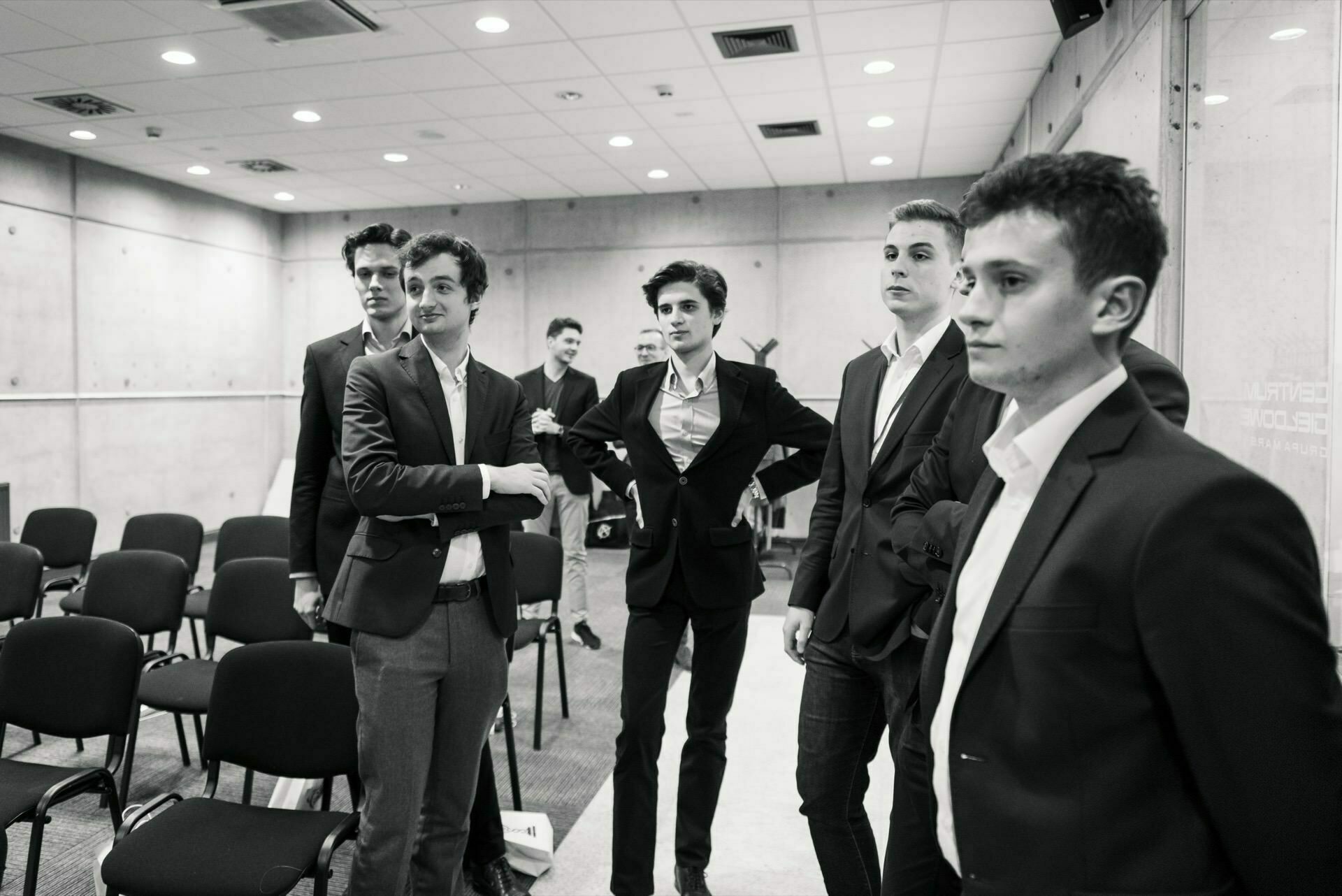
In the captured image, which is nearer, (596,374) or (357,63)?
(357,63)

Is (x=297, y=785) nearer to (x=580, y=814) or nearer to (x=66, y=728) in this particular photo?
(x=66, y=728)

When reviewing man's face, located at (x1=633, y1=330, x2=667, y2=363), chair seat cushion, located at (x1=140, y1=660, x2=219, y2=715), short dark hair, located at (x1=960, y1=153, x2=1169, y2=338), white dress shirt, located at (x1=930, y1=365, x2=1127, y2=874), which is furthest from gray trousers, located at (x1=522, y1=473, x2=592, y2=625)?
short dark hair, located at (x1=960, y1=153, x2=1169, y2=338)

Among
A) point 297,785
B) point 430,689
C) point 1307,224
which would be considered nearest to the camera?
point 430,689

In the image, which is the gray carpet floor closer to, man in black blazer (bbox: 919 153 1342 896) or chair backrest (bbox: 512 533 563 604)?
chair backrest (bbox: 512 533 563 604)

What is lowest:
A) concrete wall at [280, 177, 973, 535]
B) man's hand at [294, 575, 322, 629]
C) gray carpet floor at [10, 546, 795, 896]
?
gray carpet floor at [10, 546, 795, 896]

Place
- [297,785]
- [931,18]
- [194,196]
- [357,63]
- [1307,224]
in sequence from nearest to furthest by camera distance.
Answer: [1307,224] < [297,785] < [931,18] < [357,63] < [194,196]

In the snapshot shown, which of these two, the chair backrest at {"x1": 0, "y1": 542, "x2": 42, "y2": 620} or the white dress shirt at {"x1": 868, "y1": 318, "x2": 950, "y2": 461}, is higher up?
the white dress shirt at {"x1": 868, "y1": 318, "x2": 950, "y2": 461}

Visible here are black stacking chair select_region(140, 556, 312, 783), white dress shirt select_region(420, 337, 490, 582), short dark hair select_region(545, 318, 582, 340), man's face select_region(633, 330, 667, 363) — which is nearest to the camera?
white dress shirt select_region(420, 337, 490, 582)

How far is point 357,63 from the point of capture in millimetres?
5418

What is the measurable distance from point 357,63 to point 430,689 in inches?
185

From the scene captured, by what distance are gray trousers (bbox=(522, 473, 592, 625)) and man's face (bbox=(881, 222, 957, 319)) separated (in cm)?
355

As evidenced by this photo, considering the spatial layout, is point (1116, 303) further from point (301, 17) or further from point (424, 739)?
point (301, 17)

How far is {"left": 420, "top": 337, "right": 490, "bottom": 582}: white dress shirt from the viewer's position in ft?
6.73

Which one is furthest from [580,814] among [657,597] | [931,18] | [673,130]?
[673,130]
